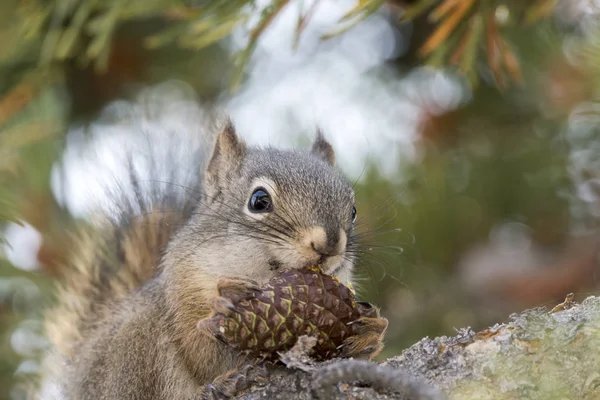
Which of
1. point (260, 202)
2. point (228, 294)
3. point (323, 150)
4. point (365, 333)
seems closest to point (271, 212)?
point (260, 202)

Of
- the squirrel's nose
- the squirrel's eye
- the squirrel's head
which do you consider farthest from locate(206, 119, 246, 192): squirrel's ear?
the squirrel's nose

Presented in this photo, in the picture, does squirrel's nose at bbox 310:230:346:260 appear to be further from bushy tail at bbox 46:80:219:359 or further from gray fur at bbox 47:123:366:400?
bushy tail at bbox 46:80:219:359

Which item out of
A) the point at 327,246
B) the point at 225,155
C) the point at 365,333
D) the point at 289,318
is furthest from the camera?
the point at 225,155

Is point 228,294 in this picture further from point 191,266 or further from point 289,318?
point 191,266

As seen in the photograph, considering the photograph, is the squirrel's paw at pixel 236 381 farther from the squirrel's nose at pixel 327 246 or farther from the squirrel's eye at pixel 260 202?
the squirrel's eye at pixel 260 202

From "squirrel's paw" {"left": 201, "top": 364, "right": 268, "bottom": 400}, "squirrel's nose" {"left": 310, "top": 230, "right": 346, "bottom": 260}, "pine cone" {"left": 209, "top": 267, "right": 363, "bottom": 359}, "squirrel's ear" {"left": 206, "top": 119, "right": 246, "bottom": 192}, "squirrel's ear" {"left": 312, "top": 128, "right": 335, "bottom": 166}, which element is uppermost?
"squirrel's ear" {"left": 312, "top": 128, "right": 335, "bottom": 166}

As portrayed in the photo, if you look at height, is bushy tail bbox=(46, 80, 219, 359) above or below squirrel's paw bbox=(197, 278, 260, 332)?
above

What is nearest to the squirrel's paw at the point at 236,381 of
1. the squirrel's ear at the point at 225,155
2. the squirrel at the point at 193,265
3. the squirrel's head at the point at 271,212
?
the squirrel at the point at 193,265
